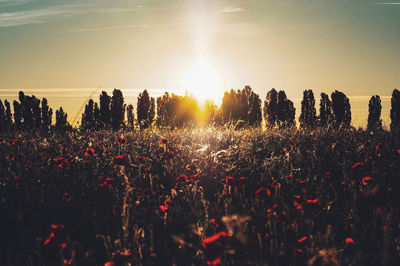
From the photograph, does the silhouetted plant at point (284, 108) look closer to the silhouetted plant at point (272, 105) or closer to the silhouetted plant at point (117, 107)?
the silhouetted plant at point (272, 105)

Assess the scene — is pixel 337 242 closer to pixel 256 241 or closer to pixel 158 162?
pixel 256 241

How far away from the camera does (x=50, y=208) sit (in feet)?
13.6

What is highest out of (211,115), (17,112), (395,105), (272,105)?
(272,105)

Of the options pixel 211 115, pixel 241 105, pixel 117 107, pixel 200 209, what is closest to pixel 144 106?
pixel 117 107

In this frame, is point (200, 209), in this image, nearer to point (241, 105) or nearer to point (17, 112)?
point (241, 105)

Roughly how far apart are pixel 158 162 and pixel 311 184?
292cm

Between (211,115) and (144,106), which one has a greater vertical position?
(144,106)

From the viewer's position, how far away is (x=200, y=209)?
13.3 ft

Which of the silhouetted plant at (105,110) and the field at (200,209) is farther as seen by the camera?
the silhouetted plant at (105,110)

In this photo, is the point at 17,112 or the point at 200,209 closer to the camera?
the point at 200,209

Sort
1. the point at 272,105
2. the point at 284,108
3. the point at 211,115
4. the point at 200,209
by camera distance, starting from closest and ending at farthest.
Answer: the point at 200,209 → the point at 211,115 → the point at 284,108 → the point at 272,105

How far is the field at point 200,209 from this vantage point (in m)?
2.77

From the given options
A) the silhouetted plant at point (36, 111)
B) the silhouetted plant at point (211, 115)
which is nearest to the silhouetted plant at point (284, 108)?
the silhouetted plant at point (211, 115)

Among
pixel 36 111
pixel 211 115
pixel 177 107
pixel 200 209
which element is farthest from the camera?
pixel 36 111
